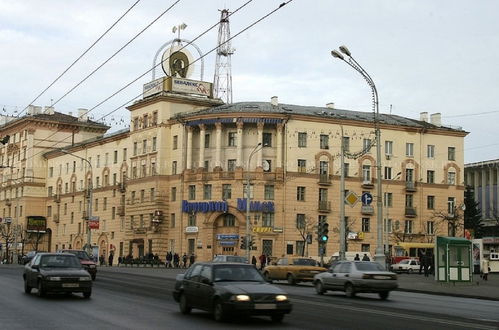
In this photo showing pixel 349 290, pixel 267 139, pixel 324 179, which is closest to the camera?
pixel 349 290

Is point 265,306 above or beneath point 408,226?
beneath

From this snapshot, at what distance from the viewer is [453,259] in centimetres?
3481

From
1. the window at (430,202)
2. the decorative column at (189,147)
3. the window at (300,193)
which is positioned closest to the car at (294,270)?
the window at (300,193)

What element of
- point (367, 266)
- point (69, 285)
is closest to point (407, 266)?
point (367, 266)

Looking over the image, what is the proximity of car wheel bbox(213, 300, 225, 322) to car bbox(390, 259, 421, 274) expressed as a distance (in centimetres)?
5138

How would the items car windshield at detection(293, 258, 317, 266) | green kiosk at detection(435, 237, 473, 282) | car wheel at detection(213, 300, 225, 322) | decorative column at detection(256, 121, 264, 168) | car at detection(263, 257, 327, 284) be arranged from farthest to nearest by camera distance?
decorative column at detection(256, 121, 264, 168)
car windshield at detection(293, 258, 317, 266)
car at detection(263, 257, 327, 284)
green kiosk at detection(435, 237, 473, 282)
car wheel at detection(213, 300, 225, 322)

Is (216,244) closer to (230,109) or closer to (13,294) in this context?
(230,109)

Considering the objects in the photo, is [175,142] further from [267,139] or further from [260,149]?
[267,139]

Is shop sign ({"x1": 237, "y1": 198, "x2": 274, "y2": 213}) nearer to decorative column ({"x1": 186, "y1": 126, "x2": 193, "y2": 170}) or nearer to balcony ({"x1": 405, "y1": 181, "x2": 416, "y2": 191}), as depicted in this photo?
decorative column ({"x1": 186, "y1": 126, "x2": 193, "y2": 170})

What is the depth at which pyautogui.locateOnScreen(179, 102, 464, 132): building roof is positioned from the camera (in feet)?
248

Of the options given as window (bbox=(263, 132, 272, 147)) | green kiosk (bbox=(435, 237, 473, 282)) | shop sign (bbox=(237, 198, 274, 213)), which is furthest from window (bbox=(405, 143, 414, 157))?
green kiosk (bbox=(435, 237, 473, 282))

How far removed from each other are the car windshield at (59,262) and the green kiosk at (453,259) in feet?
57.9

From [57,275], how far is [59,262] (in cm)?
117

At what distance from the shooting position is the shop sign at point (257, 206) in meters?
73.1
